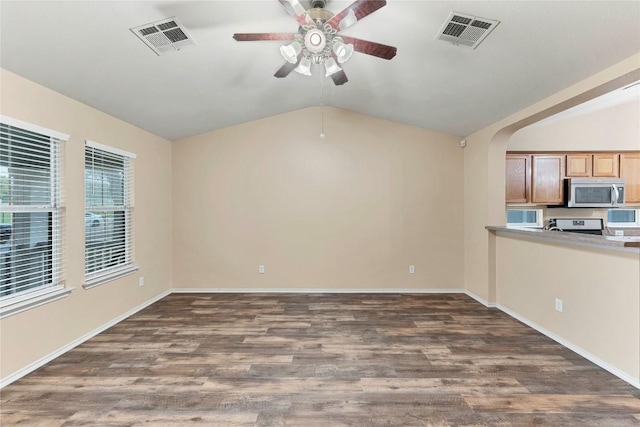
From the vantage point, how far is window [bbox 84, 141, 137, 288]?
11.2 ft

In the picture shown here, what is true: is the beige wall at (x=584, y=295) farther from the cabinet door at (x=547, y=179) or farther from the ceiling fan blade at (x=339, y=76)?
the ceiling fan blade at (x=339, y=76)

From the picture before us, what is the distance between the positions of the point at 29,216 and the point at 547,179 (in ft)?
20.8

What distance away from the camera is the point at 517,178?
4703 mm

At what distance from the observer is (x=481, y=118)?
13.4 ft

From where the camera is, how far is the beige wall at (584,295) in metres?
2.48

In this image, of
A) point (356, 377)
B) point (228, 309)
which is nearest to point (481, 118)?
point (356, 377)

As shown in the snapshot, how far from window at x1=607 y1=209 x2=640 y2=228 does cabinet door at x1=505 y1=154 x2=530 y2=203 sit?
159 cm

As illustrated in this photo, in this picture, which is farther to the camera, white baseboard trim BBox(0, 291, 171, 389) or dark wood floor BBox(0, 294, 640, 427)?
white baseboard trim BBox(0, 291, 171, 389)

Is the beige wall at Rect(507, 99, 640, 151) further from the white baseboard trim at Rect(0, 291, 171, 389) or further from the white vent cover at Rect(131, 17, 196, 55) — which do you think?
the white baseboard trim at Rect(0, 291, 171, 389)

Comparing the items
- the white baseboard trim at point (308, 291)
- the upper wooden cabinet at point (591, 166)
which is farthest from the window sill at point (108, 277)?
the upper wooden cabinet at point (591, 166)

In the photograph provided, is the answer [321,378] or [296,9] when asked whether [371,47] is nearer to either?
[296,9]

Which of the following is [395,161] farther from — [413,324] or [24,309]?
[24,309]

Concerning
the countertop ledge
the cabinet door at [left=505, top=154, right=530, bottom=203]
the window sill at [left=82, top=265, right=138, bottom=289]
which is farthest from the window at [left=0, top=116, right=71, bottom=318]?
the cabinet door at [left=505, top=154, right=530, bottom=203]

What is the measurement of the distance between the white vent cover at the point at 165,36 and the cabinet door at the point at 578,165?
5376mm
